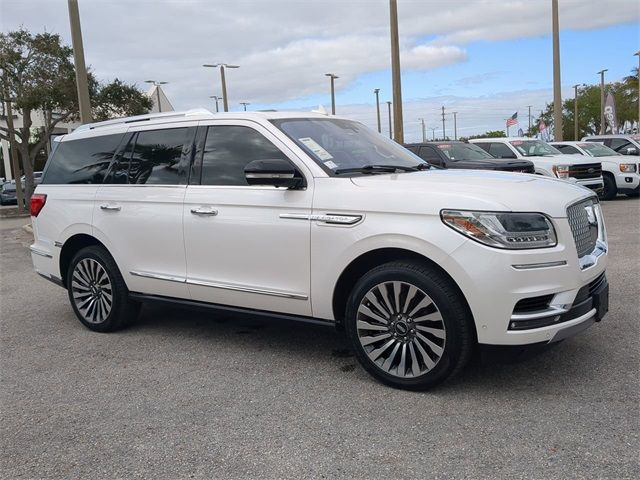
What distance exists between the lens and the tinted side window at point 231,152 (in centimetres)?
467

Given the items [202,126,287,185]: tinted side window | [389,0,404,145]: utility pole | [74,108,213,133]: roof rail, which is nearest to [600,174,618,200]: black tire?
[389,0,404,145]: utility pole

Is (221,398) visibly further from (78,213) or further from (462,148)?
(462,148)

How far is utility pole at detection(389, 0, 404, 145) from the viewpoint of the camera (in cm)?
1583

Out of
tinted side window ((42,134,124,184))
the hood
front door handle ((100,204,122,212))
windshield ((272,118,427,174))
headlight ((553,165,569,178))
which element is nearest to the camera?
the hood

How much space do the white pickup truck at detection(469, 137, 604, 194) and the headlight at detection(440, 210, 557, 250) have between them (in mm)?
12009

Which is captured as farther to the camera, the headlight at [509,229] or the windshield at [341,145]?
the windshield at [341,145]

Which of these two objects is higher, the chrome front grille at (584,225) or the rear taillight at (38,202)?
the rear taillight at (38,202)

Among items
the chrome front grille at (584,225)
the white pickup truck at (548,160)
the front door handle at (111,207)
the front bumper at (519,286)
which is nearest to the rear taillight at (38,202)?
the front door handle at (111,207)

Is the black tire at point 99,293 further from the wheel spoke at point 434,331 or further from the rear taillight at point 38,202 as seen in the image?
the wheel spoke at point 434,331

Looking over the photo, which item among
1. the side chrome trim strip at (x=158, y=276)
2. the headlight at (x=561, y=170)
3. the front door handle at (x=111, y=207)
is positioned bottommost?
the side chrome trim strip at (x=158, y=276)

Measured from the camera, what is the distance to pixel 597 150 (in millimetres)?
18359

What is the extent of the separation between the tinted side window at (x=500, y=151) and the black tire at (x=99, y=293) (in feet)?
40.3

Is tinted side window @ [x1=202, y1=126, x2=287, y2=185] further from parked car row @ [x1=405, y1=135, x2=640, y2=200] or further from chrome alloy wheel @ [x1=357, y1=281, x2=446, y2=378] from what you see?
parked car row @ [x1=405, y1=135, x2=640, y2=200]

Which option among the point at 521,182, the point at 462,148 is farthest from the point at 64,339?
the point at 462,148
